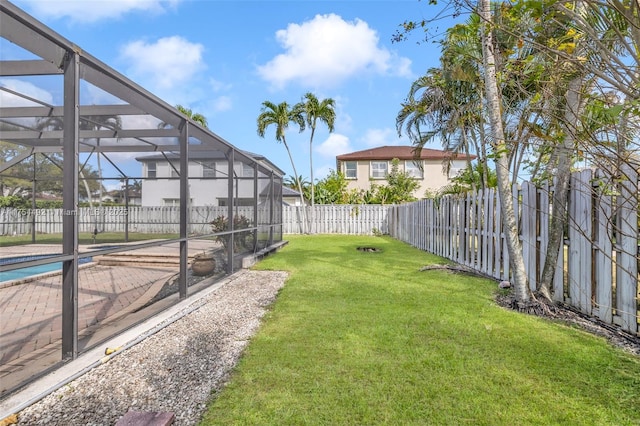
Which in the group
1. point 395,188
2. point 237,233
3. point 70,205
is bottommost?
point 237,233

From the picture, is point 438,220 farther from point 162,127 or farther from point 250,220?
point 162,127

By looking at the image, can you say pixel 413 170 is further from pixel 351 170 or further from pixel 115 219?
pixel 115 219

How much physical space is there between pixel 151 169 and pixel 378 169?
68.0 ft

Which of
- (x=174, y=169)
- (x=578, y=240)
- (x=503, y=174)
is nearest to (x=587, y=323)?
(x=578, y=240)

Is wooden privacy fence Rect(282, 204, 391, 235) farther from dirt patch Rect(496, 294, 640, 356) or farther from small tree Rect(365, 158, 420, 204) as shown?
dirt patch Rect(496, 294, 640, 356)

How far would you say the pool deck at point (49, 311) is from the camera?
2740 mm

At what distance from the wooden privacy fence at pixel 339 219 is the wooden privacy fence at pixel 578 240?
919 cm

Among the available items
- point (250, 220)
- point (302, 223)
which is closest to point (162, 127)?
point (250, 220)

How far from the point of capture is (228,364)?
2828 millimetres

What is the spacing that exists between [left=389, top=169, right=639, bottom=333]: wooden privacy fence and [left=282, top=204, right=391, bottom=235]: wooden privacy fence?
9.19 metres

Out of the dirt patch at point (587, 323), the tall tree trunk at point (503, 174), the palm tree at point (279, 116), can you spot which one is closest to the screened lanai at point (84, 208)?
the tall tree trunk at point (503, 174)

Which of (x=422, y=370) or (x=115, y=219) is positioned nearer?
(x=422, y=370)

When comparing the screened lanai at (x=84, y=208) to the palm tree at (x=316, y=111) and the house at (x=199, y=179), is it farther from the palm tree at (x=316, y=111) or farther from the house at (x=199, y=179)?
the palm tree at (x=316, y=111)

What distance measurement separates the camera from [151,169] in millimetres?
7484
